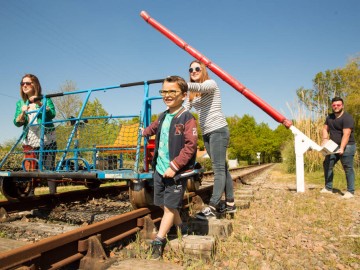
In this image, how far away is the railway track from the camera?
2.00 metres

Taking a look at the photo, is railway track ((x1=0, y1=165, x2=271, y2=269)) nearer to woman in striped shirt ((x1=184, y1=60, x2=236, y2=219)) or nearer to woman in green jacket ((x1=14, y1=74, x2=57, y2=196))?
woman in striped shirt ((x1=184, y1=60, x2=236, y2=219))

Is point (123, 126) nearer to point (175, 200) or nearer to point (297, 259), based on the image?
point (175, 200)

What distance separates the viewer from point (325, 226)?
374 centimetres

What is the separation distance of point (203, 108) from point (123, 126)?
4.06 feet

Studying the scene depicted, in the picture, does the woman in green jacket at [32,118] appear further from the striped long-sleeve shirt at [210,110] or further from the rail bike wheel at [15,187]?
the striped long-sleeve shirt at [210,110]

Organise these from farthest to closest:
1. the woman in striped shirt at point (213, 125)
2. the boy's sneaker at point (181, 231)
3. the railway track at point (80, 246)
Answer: the woman in striped shirt at point (213, 125)
the boy's sneaker at point (181, 231)
the railway track at point (80, 246)

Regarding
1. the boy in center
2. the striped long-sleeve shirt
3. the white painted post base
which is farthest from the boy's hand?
the white painted post base

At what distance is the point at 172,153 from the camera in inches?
104

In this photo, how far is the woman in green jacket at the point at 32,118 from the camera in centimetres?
434

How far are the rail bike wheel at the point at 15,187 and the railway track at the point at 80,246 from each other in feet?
7.48

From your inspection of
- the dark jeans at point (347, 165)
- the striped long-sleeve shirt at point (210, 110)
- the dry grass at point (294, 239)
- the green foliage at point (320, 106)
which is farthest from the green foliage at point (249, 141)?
the striped long-sleeve shirt at point (210, 110)

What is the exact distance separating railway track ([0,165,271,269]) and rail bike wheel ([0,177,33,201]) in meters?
2.28

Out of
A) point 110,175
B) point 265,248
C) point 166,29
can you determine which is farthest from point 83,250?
point 166,29

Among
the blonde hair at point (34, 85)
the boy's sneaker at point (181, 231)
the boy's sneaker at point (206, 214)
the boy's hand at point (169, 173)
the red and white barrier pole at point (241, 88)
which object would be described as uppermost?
the red and white barrier pole at point (241, 88)
